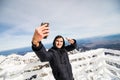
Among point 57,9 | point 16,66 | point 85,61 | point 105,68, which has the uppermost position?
point 57,9

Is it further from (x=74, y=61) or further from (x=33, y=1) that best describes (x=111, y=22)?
(x=74, y=61)

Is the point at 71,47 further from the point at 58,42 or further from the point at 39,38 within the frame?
the point at 39,38

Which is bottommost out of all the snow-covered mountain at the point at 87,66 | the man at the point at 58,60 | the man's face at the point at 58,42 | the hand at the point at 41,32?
the snow-covered mountain at the point at 87,66

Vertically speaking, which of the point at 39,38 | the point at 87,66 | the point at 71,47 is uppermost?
the point at 39,38

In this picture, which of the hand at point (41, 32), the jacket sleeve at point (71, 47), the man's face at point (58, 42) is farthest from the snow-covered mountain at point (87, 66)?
the hand at point (41, 32)

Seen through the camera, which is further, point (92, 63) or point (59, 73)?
point (92, 63)

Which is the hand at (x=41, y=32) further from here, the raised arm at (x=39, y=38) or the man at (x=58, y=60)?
the man at (x=58, y=60)

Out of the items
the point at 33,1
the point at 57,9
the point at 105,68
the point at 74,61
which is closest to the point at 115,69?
the point at 105,68

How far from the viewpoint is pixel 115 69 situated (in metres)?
4.03

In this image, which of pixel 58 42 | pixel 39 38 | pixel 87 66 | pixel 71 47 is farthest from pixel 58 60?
pixel 87 66

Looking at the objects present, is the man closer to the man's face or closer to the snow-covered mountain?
the man's face

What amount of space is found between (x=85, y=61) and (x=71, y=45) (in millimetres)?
1121

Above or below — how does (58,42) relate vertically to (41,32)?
below

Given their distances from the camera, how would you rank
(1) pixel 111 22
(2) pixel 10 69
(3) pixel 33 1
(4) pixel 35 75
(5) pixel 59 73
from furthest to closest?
(1) pixel 111 22, (3) pixel 33 1, (4) pixel 35 75, (2) pixel 10 69, (5) pixel 59 73
